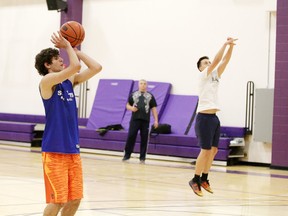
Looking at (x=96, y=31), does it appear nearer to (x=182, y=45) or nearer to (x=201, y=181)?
(x=182, y=45)

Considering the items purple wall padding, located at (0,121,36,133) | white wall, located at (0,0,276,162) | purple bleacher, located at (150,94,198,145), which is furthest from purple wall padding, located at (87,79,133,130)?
purple wall padding, located at (0,121,36,133)

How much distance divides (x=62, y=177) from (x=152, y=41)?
479 inches

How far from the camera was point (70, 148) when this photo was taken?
5086 mm

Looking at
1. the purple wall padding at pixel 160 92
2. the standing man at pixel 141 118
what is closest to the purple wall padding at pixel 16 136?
the purple wall padding at pixel 160 92

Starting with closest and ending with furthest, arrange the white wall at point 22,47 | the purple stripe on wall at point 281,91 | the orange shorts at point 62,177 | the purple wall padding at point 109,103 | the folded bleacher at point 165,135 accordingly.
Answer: the orange shorts at point 62,177
the purple stripe on wall at point 281,91
the folded bleacher at point 165,135
the purple wall padding at point 109,103
the white wall at point 22,47

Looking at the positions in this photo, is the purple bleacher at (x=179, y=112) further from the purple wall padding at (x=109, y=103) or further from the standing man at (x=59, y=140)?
the standing man at (x=59, y=140)

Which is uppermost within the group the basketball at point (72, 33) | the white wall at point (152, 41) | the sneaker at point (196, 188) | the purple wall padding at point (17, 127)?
the white wall at point (152, 41)

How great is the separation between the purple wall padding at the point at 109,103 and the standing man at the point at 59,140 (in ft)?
38.2

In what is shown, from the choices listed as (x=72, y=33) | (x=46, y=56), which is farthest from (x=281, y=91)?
(x=46, y=56)

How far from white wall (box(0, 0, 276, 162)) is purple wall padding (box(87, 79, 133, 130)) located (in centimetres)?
36

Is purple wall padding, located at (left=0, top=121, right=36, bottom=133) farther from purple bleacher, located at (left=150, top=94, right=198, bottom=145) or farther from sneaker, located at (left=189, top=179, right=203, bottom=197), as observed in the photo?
sneaker, located at (left=189, top=179, right=203, bottom=197)

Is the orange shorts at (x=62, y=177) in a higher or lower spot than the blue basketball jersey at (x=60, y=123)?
lower

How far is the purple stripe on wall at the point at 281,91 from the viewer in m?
14.0

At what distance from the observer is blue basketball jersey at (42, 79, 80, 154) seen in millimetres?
5082
